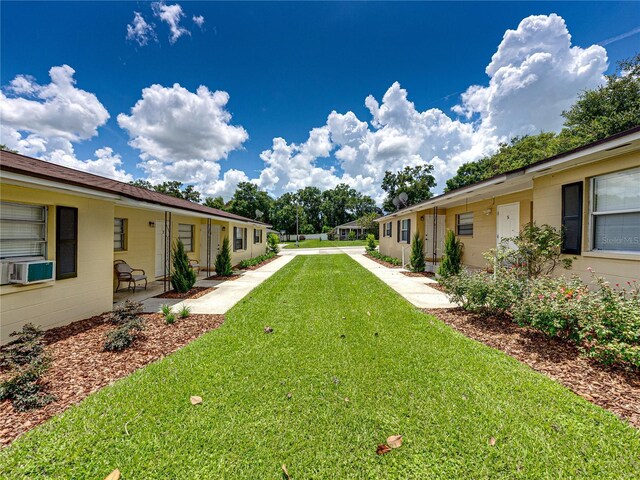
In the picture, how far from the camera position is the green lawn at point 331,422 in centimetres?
185

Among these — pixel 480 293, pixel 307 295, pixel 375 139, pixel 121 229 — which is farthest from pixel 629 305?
pixel 375 139

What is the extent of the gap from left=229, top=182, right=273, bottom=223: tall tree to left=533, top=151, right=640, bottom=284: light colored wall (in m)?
44.8

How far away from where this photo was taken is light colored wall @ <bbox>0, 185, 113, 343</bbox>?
13.4 ft

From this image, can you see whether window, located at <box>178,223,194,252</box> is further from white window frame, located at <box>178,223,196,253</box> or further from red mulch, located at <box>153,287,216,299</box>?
red mulch, located at <box>153,287,216,299</box>

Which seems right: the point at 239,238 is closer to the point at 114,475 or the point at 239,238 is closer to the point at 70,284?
the point at 70,284

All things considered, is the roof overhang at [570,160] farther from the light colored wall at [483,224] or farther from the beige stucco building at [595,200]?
the light colored wall at [483,224]

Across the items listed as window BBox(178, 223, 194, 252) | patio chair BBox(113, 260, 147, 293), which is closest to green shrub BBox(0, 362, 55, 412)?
patio chair BBox(113, 260, 147, 293)

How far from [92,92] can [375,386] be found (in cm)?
1450

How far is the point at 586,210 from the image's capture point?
16.4 ft

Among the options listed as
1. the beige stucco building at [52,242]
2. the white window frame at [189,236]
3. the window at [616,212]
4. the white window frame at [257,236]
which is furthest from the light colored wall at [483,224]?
the white window frame at [257,236]

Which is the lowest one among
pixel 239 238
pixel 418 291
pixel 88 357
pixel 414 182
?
pixel 88 357

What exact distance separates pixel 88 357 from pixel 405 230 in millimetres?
13767

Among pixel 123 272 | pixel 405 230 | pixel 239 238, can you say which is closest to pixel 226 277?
pixel 123 272

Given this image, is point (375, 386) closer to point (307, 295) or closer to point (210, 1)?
point (307, 295)
